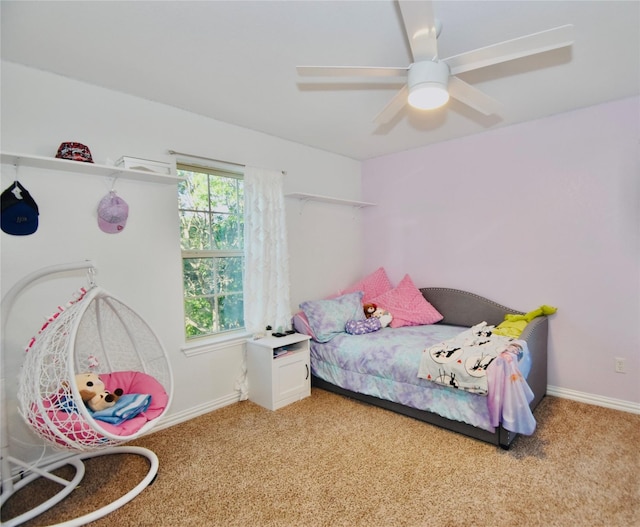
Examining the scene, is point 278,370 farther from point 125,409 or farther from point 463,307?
point 463,307

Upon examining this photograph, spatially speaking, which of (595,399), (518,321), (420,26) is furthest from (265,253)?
(595,399)

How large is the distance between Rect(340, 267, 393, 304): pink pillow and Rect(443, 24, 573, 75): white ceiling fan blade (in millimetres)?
2609

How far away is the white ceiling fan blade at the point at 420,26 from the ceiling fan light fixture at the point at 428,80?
4 centimetres

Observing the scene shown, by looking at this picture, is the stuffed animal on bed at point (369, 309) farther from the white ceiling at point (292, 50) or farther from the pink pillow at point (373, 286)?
the white ceiling at point (292, 50)

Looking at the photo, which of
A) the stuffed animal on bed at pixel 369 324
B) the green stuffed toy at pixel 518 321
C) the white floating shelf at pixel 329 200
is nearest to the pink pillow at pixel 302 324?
the stuffed animal on bed at pixel 369 324

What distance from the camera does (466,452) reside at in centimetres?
226

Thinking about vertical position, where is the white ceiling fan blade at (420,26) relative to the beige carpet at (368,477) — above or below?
above

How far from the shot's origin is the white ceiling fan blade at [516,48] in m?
1.41

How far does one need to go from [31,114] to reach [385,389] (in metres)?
3.02

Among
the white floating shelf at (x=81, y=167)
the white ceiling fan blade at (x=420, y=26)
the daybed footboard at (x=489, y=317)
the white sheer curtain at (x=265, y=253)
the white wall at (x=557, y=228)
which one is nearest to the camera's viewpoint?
the white ceiling fan blade at (x=420, y=26)

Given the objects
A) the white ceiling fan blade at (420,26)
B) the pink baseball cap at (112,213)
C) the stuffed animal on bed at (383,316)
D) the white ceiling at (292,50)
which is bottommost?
the stuffed animal on bed at (383,316)

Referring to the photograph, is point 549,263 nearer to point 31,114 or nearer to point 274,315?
point 274,315

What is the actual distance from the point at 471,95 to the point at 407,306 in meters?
2.21

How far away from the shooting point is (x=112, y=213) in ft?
7.75
